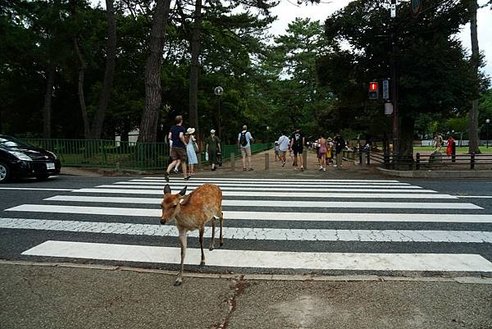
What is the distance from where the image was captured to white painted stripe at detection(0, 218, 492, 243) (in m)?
5.95

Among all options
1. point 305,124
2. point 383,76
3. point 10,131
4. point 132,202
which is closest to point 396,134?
point 383,76

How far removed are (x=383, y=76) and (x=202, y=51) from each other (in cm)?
1523

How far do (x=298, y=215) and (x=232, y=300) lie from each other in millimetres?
4005

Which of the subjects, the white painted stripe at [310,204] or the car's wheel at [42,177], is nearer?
the white painted stripe at [310,204]

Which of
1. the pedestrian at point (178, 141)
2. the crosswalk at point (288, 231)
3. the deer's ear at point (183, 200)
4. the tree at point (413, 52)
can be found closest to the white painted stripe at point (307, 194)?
the crosswalk at point (288, 231)

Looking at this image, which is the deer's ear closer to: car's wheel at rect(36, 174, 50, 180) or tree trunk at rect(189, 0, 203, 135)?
car's wheel at rect(36, 174, 50, 180)

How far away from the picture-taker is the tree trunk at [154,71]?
1822 centimetres

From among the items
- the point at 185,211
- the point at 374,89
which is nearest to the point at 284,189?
the point at 374,89

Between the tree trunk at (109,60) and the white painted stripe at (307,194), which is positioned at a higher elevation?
the tree trunk at (109,60)

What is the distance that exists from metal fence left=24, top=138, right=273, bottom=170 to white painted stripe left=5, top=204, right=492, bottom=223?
9055 mm

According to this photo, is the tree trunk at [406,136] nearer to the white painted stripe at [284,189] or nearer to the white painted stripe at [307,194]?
the white painted stripe at [284,189]

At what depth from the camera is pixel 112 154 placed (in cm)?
1720

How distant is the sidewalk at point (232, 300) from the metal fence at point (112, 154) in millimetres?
12832

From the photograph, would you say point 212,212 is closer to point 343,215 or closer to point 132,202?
point 343,215
